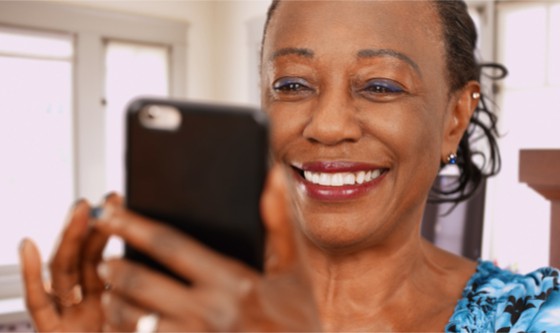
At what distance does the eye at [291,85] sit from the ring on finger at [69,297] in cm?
47

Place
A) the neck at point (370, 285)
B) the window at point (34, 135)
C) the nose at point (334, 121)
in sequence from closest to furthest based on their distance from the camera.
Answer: the nose at point (334, 121) < the neck at point (370, 285) < the window at point (34, 135)

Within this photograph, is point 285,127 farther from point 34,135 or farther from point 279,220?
point 34,135

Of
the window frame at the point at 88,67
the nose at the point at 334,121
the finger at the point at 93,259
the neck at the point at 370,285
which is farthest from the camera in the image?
the window frame at the point at 88,67

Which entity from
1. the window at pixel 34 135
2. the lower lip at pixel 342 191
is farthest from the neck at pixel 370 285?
the window at pixel 34 135

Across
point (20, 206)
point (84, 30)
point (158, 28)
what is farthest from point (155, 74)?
point (20, 206)

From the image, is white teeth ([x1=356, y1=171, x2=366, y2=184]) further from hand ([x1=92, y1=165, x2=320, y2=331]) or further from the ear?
hand ([x1=92, y1=165, x2=320, y2=331])

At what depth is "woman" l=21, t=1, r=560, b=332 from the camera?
0.89 meters

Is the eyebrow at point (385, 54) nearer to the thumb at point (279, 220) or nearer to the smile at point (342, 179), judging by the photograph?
the smile at point (342, 179)

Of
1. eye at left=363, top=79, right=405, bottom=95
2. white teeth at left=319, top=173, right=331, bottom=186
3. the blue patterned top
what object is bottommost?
the blue patterned top

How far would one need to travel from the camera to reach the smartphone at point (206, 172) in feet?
1.50

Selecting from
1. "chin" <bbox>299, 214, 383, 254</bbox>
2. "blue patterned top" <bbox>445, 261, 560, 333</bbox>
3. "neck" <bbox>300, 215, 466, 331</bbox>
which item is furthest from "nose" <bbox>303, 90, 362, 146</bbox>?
"blue patterned top" <bbox>445, 261, 560, 333</bbox>

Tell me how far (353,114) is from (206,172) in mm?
469

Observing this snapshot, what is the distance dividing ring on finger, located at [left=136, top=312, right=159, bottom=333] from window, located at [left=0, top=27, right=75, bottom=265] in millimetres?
3691

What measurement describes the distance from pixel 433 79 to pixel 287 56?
0.75ft
